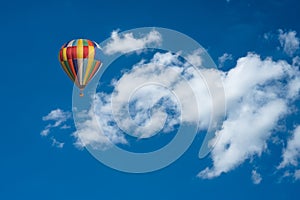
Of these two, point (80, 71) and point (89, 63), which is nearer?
point (80, 71)

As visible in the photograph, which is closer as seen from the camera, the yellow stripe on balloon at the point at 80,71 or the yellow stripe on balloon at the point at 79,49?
the yellow stripe on balloon at the point at 80,71

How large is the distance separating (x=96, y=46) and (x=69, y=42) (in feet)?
12.4

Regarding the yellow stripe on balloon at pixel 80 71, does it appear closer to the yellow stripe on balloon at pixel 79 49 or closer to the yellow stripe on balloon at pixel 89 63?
the yellow stripe on balloon at pixel 89 63

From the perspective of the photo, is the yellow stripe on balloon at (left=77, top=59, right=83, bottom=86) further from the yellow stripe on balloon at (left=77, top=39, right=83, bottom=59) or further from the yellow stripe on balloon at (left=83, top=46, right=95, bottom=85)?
the yellow stripe on balloon at (left=77, top=39, right=83, bottom=59)

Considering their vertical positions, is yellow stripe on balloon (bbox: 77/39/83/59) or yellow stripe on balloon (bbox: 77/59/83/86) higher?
yellow stripe on balloon (bbox: 77/39/83/59)

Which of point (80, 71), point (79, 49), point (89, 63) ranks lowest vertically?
point (80, 71)

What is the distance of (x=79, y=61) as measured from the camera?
5747 cm

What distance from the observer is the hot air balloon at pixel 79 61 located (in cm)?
5738

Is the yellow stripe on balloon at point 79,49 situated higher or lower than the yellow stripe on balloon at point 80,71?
higher

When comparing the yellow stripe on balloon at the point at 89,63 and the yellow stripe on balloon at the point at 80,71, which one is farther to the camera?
the yellow stripe on balloon at the point at 89,63

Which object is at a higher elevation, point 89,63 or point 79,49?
point 79,49

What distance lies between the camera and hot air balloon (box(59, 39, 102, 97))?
57375mm

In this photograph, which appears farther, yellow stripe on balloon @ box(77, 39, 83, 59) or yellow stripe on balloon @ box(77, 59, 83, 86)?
yellow stripe on balloon @ box(77, 39, 83, 59)

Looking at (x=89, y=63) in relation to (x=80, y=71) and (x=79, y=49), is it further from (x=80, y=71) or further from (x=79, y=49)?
(x=79, y=49)
